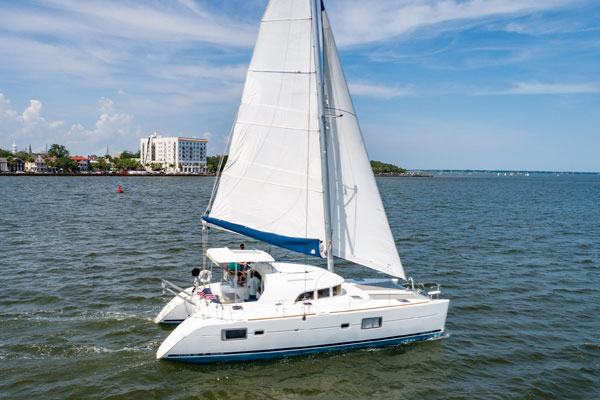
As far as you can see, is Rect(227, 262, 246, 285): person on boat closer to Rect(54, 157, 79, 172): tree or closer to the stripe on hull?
the stripe on hull

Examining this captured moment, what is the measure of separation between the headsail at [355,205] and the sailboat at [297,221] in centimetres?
4

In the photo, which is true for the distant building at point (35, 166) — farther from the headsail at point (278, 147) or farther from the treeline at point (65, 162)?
the headsail at point (278, 147)

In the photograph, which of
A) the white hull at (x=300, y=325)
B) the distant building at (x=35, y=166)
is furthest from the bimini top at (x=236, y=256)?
the distant building at (x=35, y=166)

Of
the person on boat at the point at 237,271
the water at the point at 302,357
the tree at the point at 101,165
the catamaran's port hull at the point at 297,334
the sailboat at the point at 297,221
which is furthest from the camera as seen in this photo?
the tree at the point at 101,165

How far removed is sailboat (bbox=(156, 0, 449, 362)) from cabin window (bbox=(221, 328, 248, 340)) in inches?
1.2

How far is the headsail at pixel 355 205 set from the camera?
14891 millimetres

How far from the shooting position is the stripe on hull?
12.4 metres

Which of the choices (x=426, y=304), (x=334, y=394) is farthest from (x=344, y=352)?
(x=426, y=304)

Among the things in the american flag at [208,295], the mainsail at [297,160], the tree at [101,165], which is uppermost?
the tree at [101,165]

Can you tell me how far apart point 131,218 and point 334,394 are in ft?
113

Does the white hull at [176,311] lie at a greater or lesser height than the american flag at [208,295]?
lesser

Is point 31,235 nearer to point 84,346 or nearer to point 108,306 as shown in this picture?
point 108,306

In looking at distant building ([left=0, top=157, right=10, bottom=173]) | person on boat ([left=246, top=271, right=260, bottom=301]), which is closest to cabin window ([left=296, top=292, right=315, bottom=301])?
person on boat ([left=246, top=271, right=260, bottom=301])

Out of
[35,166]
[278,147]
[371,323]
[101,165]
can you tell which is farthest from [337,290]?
[35,166]
